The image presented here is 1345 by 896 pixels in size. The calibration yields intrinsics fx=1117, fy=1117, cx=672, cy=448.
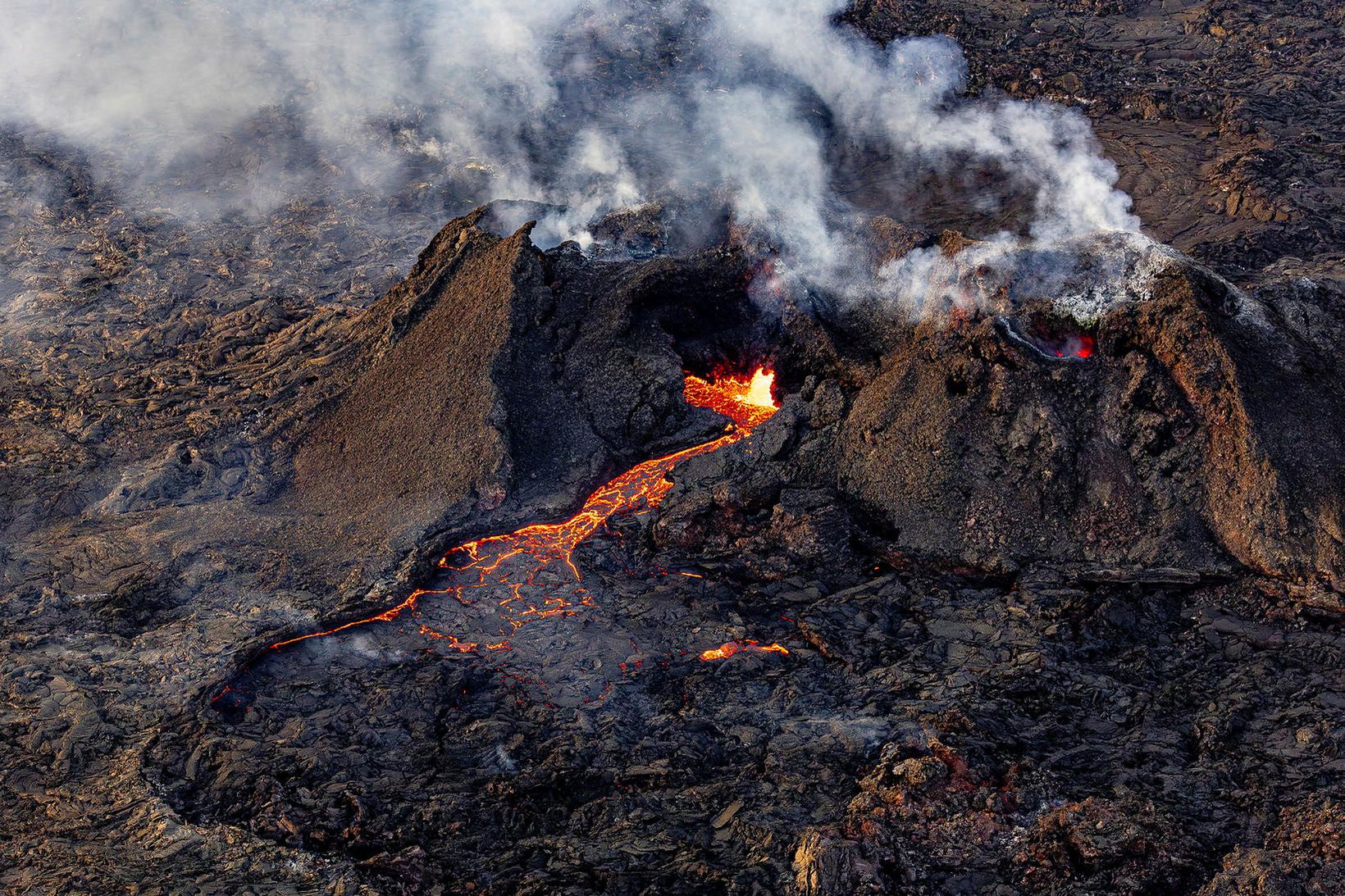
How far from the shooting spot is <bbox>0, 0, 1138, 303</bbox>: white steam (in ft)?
68.6

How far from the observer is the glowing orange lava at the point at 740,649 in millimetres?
10547

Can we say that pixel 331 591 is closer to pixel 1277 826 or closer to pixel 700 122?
pixel 1277 826

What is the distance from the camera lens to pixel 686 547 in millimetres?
12102

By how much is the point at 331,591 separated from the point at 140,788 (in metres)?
2.76

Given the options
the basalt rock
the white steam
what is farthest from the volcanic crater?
the white steam

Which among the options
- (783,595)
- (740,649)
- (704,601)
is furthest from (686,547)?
(740,649)

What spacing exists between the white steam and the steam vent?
1392mm

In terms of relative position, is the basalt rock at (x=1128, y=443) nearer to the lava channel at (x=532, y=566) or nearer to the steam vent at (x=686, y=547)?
the steam vent at (x=686, y=547)

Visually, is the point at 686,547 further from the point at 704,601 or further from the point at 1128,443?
the point at 1128,443

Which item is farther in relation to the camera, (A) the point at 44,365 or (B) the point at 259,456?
(A) the point at 44,365

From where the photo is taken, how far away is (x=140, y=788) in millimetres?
9078

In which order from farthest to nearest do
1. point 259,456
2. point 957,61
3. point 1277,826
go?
point 957,61 < point 259,456 < point 1277,826

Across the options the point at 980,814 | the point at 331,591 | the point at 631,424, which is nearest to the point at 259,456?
the point at 331,591

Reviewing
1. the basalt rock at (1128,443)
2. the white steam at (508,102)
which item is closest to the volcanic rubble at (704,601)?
the basalt rock at (1128,443)
